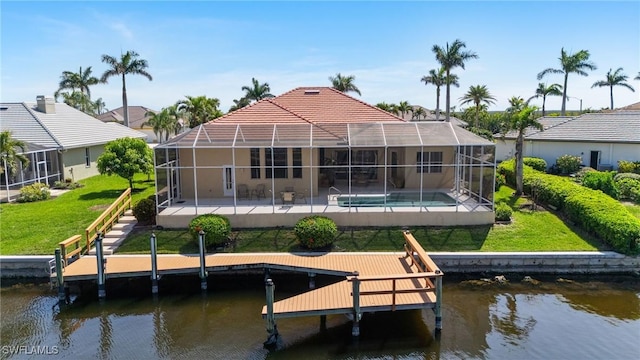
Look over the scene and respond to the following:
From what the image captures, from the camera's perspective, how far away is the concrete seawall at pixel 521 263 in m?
14.2

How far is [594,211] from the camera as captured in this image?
15.4m

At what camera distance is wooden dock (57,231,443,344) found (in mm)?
10555

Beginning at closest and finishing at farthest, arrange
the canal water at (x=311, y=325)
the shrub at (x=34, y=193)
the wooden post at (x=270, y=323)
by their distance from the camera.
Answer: the canal water at (x=311, y=325) < the wooden post at (x=270, y=323) < the shrub at (x=34, y=193)

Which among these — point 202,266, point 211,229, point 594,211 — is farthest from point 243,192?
point 594,211

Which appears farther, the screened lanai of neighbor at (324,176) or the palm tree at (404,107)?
the palm tree at (404,107)

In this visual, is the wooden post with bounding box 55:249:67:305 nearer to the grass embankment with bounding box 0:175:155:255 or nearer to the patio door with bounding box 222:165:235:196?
the grass embankment with bounding box 0:175:155:255

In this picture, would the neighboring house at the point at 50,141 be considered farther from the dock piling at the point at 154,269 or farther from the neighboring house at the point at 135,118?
the neighboring house at the point at 135,118

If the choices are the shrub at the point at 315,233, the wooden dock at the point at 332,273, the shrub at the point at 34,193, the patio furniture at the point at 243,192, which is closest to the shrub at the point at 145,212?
the wooden dock at the point at 332,273

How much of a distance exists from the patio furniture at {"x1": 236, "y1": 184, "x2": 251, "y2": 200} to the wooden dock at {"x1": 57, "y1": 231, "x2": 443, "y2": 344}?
4856mm

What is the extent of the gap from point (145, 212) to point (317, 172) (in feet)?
24.2

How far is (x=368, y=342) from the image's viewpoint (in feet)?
34.2

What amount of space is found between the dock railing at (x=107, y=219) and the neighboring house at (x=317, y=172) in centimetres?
167

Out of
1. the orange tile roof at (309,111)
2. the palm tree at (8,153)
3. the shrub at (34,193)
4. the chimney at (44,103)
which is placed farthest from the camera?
the chimney at (44,103)

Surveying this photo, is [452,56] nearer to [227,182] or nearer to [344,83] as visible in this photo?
[344,83]
